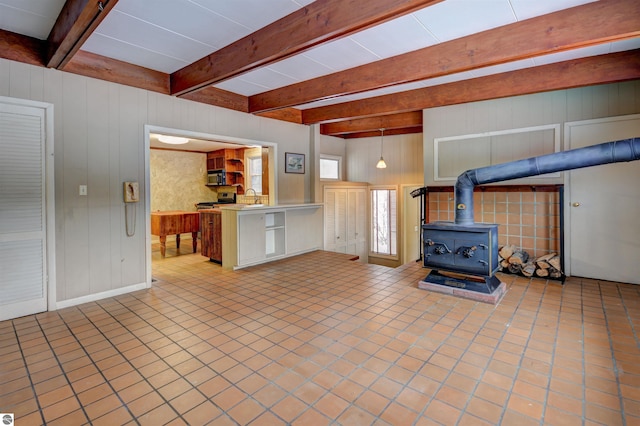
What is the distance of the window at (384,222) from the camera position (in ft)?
23.3

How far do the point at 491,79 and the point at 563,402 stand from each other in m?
3.75

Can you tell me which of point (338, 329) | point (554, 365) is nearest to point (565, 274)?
point (554, 365)

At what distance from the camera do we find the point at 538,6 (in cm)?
259

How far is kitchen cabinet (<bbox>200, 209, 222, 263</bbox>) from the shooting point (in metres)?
5.33

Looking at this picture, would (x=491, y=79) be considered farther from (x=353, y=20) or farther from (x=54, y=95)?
(x=54, y=95)

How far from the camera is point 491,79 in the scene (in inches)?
163

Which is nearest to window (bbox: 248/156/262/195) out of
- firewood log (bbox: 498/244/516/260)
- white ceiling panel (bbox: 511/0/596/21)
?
firewood log (bbox: 498/244/516/260)

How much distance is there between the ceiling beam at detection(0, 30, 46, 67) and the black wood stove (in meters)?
4.55

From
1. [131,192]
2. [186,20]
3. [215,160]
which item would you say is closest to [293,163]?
[131,192]

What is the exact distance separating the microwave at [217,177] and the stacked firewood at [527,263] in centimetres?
643

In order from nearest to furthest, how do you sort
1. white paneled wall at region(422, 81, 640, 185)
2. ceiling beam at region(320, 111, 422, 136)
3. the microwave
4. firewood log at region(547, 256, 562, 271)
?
1. white paneled wall at region(422, 81, 640, 185)
2. firewood log at region(547, 256, 562, 271)
3. ceiling beam at region(320, 111, 422, 136)
4. the microwave

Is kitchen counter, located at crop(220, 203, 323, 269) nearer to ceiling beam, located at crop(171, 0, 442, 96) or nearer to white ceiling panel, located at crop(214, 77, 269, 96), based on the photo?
white ceiling panel, located at crop(214, 77, 269, 96)

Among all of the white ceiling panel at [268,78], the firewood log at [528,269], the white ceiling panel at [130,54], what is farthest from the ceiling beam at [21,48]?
the firewood log at [528,269]

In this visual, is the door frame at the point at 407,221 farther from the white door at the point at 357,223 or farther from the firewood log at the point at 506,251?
the firewood log at the point at 506,251
